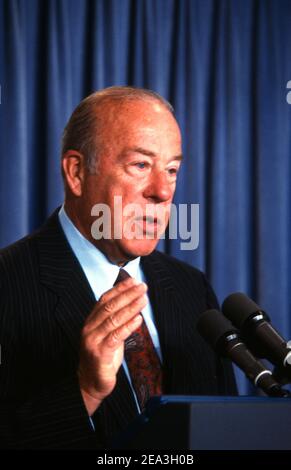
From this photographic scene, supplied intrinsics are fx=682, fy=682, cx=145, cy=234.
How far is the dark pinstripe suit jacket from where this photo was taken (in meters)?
1.30

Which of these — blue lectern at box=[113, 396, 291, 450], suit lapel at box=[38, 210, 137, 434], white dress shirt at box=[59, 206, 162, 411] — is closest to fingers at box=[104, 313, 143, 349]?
blue lectern at box=[113, 396, 291, 450]

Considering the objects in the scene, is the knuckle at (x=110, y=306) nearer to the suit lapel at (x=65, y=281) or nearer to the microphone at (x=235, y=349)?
the microphone at (x=235, y=349)

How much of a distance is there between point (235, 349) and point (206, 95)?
1.91m

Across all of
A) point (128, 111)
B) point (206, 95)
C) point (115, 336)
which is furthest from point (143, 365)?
point (206, 95)

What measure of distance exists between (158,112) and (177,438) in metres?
1.04

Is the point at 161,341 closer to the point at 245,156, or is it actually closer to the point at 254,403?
the point at 254,403

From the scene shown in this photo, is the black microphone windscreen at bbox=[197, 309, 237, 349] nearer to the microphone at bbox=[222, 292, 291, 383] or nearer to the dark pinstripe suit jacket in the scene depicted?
the microphone at bbox=[222, 292, 291, 383]

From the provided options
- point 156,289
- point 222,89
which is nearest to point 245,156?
point 222,89

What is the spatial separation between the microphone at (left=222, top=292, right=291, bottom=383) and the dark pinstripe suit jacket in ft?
1.07

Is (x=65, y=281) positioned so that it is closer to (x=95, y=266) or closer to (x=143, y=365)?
(x=95, y=266)

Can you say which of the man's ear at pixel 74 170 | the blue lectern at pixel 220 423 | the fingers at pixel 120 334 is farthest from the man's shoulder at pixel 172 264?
the blue lectern at pixel 220 423

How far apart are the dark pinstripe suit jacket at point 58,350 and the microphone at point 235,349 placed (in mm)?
276

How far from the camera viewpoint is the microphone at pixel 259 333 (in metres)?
1.10

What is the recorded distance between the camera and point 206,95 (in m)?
2.88
